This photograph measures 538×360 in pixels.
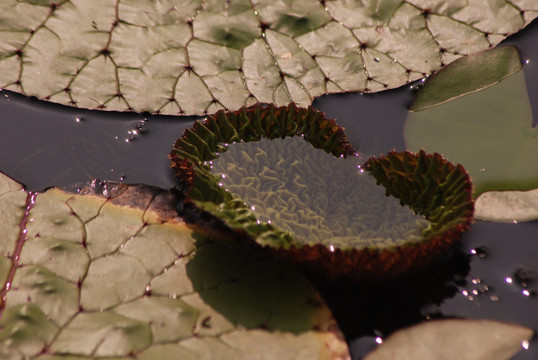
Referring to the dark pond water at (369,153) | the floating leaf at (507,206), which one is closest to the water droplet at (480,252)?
the dark pond water at (369,153)

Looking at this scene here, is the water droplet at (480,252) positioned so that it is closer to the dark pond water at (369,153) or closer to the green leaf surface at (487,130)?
the dark pond water at (369,153)

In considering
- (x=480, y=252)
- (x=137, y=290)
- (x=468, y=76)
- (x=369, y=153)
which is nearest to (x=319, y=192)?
(x=369, y=153)

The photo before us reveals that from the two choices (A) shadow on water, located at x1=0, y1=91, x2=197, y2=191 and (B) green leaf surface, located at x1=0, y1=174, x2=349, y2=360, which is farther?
(A) shadow on water, located at x1=0, y1=91, x2=197, y2=191

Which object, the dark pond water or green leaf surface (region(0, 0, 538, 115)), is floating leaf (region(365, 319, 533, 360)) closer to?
the dark pond water

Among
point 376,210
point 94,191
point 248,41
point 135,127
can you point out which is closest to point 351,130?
point 376,210

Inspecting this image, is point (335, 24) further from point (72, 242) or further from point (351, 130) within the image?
point (72, 242)

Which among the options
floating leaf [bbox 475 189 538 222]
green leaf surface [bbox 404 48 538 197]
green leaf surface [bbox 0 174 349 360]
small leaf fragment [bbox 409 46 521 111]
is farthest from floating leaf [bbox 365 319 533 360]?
small leaf fragment [bbox 409 46 521 111]
